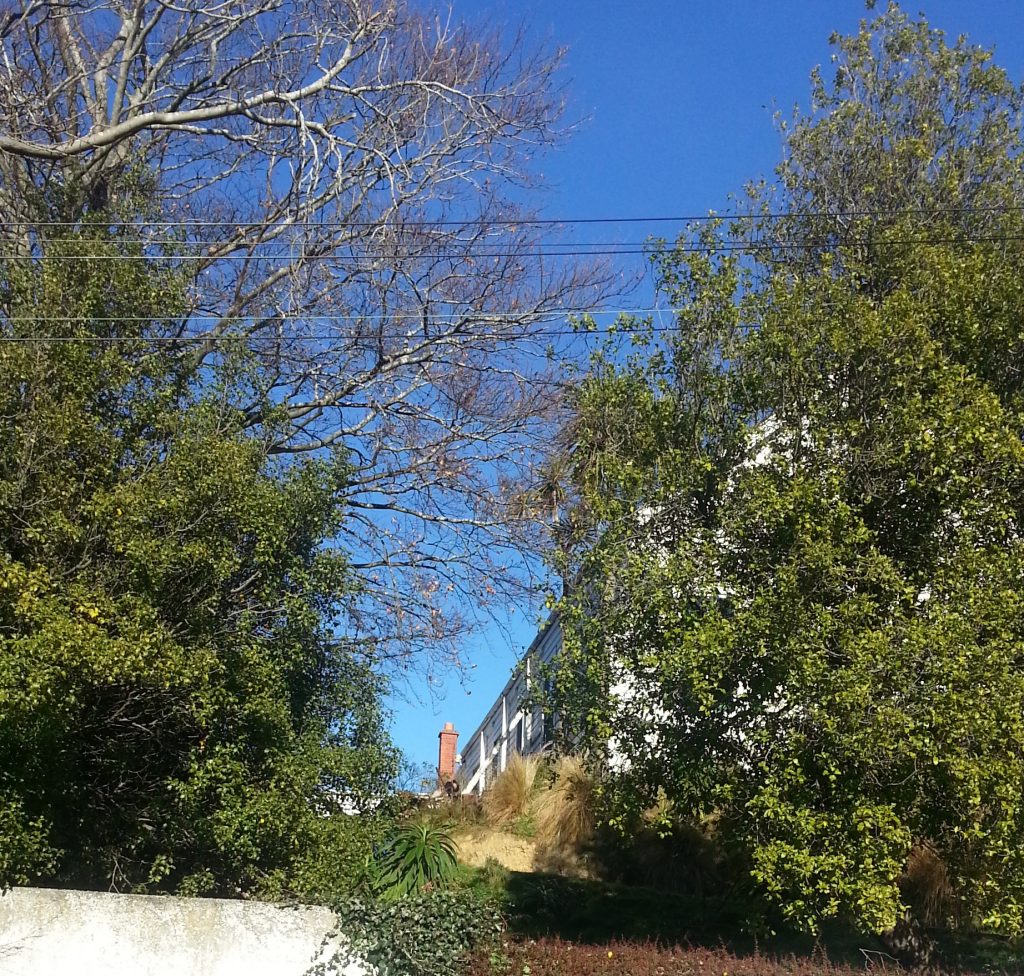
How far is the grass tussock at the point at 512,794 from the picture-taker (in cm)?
1496

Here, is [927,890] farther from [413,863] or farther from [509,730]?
[509,730]

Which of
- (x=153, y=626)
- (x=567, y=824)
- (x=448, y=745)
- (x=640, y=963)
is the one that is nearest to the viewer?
(x=640, y=963)

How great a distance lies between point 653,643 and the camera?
346 inches

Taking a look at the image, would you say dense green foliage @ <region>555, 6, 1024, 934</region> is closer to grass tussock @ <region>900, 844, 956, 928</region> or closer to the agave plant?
grass tussock @ <region>900, 844, 956, 928</region>

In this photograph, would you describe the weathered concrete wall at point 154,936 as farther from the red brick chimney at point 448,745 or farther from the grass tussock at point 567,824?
the red brick chimney at point 448,745

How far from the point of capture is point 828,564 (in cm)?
805

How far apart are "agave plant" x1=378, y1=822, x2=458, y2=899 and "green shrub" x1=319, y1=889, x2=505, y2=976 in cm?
155

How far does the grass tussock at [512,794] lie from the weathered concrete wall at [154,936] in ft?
20.1

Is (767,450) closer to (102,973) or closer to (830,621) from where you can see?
(830,621)

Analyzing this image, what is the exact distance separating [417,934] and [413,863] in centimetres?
217

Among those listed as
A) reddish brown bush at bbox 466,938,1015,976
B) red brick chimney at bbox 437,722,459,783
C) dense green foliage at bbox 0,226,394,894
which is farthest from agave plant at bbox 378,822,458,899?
red brick chimney at bbox 437,722,459,783

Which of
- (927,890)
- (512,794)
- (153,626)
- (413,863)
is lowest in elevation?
(927,890)

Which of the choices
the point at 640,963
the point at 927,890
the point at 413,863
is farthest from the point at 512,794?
the point at 640,963

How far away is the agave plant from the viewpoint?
35.1 ft
